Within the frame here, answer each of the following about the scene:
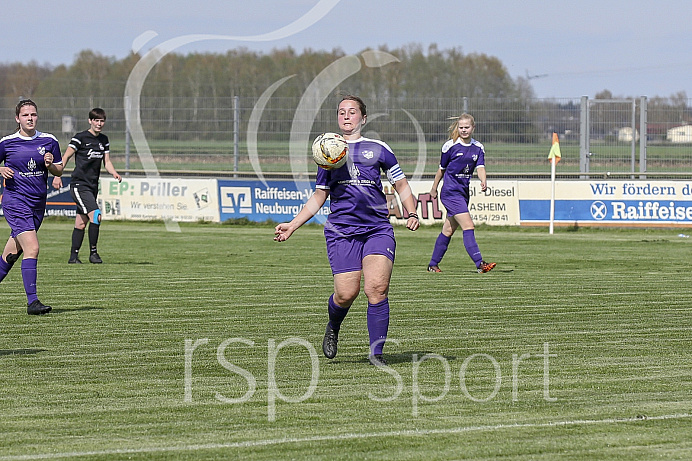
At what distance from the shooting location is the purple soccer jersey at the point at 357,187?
7719 mm

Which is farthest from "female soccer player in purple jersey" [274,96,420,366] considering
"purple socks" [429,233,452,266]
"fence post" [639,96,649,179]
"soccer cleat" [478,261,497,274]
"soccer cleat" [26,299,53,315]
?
"fence post" [639,96,649,179]

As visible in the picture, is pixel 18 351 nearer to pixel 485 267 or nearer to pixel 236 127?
pixel 485 267

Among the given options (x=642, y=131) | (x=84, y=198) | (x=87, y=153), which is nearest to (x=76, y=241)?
(x=84, y=198)

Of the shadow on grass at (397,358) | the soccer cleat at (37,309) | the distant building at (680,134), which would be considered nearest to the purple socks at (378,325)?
the shadow on grass at (397,358)

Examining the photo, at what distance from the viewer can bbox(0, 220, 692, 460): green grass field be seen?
17.8 feet

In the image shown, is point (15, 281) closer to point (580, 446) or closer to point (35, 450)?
point (35, 450)

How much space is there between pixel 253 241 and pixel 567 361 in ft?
47.4

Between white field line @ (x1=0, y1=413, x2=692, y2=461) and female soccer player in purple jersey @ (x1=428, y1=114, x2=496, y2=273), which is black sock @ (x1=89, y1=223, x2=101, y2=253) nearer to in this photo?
female soccer player in purple jersey @ (x1=428, y1=114, x2=496, y2=273)

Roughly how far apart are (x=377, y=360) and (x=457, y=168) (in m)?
7.96

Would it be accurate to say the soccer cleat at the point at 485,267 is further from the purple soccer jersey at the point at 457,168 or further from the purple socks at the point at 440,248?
the purple soccer jersey at the point at 457,168

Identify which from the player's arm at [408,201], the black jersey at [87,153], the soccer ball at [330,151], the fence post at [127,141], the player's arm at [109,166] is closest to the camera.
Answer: the soccer ball at [330,151]

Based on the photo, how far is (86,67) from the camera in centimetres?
3719

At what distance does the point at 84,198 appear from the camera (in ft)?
54.2

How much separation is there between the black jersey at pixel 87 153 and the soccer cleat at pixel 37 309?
637cm
